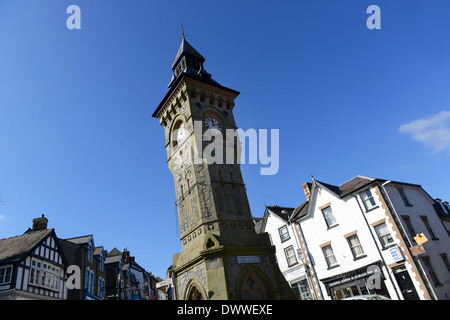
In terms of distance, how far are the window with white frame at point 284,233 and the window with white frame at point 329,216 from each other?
15.5 ft

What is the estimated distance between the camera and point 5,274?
21.4 m

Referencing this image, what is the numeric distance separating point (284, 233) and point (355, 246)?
25.5 feet

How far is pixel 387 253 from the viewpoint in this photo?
70.1ft

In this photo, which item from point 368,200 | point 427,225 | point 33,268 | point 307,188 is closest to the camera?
point 33,268

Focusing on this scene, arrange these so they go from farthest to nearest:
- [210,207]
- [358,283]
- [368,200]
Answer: [368,200]
[358,283]
[210,207]

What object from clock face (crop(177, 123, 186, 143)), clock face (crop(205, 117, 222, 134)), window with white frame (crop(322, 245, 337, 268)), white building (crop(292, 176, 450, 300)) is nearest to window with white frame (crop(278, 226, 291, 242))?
white building (crop(292, 176, 450, 300))

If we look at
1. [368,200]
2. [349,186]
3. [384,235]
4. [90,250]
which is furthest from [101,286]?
[384,235]

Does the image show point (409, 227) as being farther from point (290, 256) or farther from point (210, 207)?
point (210, 207)

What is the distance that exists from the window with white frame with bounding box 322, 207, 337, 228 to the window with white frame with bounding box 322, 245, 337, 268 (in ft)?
6.55
